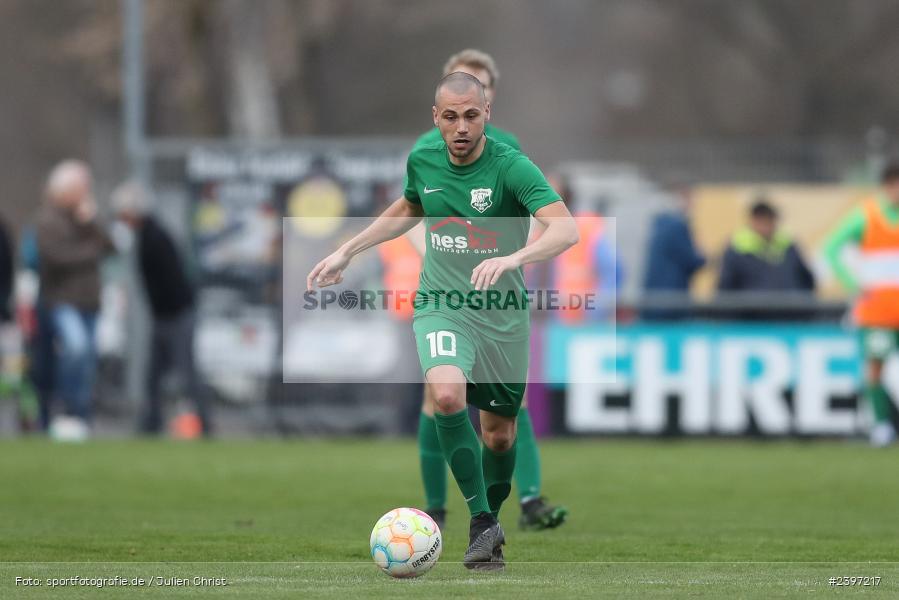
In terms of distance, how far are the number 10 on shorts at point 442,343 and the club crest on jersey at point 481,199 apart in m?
0.58

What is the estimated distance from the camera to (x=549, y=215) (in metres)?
8.54

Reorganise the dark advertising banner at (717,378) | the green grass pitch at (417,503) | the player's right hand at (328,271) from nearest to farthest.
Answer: the green grass pitch at (417,503) < the player's right hand at (328,271) < the dark advertising banner at (717,378)

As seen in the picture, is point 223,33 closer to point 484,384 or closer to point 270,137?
point 270,137

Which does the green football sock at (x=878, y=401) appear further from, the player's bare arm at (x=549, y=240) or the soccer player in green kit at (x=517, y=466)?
the player's bare arm at (x=549, y=240)

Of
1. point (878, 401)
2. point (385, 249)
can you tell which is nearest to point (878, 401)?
point (878, 401)

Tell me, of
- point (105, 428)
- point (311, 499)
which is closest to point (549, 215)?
point (311, 499)

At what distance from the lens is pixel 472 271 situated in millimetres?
8883

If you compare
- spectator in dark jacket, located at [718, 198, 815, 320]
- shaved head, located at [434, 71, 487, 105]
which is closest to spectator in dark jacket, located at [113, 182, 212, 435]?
spectator in dark jacket, located at [718, 198, 815, 320]

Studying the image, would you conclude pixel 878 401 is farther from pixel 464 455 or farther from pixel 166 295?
pixel 464 455

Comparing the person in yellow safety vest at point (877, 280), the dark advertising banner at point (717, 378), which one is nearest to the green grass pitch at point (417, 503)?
the dark advertising banner at point (717, 378)

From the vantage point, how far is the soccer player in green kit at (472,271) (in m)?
8.59

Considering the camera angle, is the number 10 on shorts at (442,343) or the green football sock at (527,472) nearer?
the number 10 on shorts at (442,343)

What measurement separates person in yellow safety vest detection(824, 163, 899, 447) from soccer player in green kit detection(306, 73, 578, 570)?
8733mm

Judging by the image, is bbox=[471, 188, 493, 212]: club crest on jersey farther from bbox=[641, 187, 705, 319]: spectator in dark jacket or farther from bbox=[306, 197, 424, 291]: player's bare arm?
bbox=[641, 187, 705, 319]: spectator in dark jacket
